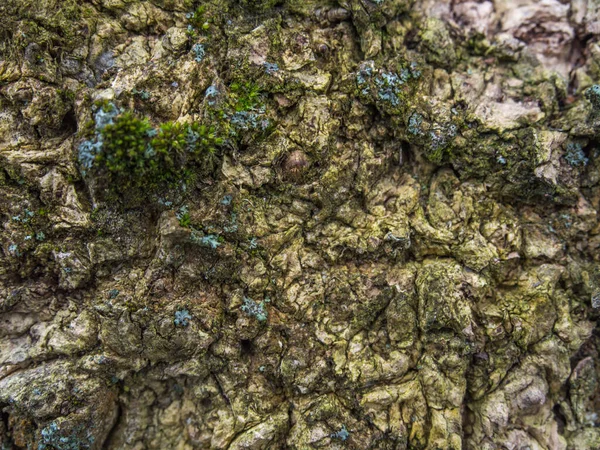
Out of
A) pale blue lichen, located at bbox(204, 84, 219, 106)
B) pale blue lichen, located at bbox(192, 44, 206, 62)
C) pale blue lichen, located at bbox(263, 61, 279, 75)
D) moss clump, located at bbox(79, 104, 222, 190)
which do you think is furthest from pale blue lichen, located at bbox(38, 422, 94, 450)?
pale blue lichen, located at bbox(263, 61, 279, 75)

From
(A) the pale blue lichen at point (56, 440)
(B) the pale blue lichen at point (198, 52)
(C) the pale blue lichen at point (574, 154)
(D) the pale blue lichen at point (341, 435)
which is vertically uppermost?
(B) the pale blue lichen at point (198, 52)

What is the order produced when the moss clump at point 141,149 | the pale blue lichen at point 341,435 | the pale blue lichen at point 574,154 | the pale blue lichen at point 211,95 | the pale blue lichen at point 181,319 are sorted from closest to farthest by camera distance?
the moss clump at point 141,149 < the pale blue lichen at point 211,95 < the pale blue lichen at point 181,319 < the pale blue lichen at point 341,435 < the pale blue lichen at point 574,154

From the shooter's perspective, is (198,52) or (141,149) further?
(198,52)

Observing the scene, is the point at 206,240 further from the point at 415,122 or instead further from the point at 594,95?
the point at 594,95

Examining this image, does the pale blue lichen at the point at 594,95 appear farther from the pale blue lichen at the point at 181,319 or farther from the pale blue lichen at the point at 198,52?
the pale blue lichen at the point at 181,319

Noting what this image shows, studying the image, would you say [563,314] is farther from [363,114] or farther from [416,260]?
[363,114]

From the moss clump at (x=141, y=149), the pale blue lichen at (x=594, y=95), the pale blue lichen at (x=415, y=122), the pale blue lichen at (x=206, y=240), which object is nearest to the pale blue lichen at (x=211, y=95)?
the moss clump at (x=141, y=149)

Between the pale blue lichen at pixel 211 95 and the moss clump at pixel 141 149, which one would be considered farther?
the pale blue lichen at pixel 211 95

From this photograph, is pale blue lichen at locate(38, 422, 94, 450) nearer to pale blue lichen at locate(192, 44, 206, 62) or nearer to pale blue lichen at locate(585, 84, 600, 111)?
pale blue lichen at locate(192, 44, 206, 62)

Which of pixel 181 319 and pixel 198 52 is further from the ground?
pixel 198 52

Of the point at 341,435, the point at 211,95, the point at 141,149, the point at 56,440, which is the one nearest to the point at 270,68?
the point at 211,95
